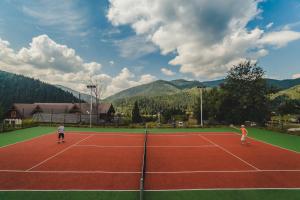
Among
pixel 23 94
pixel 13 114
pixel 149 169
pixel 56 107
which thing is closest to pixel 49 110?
pixel 56 107

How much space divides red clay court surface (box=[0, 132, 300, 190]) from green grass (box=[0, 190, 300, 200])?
1.71 ft

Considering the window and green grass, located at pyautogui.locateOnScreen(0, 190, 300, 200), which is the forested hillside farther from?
green grass, located at pyautogui.locateOnScreen(0, 190, 300, 200)

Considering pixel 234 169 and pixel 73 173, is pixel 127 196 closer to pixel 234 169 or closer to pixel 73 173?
pixel 73 173

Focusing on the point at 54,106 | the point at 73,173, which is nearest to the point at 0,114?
the point at 54,106

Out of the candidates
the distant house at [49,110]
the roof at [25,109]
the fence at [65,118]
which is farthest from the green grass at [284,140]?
the roof at [25,109]

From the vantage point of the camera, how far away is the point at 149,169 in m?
11.1

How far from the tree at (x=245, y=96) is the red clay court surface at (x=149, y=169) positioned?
2226 centimetres

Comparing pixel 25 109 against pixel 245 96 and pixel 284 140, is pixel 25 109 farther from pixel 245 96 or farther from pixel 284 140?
pixel 284 140

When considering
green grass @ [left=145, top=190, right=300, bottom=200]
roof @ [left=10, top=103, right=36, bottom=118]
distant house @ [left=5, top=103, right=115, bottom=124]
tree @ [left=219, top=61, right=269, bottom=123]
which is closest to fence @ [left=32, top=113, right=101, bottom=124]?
distant house @ [left=5, top=103, right=115, bottom=124]

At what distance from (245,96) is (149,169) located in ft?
98.1

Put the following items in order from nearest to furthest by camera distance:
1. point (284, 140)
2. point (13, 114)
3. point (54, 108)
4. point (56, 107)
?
point (284, 140) < point (13, 114) < point (54, 108) < point (56, 107)

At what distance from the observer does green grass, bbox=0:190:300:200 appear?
7.31m

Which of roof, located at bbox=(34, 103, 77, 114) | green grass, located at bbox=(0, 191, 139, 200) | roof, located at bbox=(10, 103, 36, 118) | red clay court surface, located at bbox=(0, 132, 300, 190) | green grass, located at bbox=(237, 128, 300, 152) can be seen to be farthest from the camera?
roof, located at bbox=(34, 103, 77, 114)

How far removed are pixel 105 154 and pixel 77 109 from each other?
149ft
